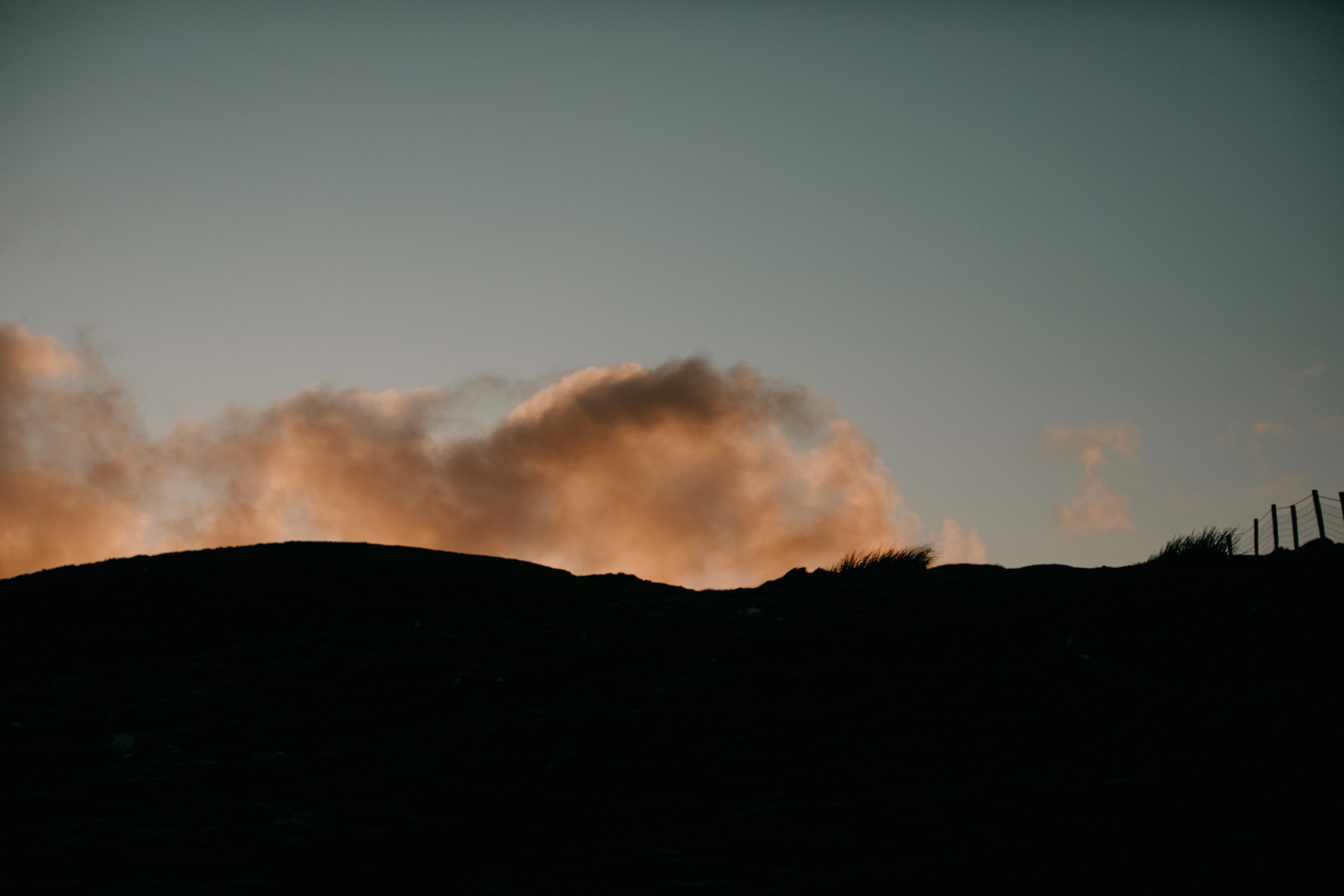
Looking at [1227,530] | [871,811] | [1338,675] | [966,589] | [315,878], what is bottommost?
[315,878]

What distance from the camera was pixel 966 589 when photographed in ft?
36.7

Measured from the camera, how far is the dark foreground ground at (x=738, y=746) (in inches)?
201

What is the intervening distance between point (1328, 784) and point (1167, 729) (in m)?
1.28

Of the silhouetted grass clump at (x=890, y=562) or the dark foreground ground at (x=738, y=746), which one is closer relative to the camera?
the dark foreground ground at (x=738, y=746)

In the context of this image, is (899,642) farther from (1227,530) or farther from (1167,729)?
(1227,530)

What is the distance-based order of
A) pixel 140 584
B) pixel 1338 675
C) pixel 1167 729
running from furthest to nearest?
pixel 140 584 < pixel 1338 675 < pixel 1167 729

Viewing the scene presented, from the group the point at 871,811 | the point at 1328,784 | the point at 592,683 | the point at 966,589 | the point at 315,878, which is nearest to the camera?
the point at 315,878

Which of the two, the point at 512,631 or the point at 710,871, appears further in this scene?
the point at 512,631

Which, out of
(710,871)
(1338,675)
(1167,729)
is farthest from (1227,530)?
(710,871)

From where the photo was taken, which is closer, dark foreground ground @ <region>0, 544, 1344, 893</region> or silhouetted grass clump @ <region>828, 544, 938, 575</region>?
dark foreground ground @ <region>0, 544, 1344, 893</region>

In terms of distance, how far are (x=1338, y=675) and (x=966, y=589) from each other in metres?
4.25

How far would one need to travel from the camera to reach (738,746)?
23.8 feet

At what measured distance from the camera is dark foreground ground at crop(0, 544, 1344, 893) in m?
5.10

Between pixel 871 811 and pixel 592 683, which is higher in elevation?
pixel 592 683
